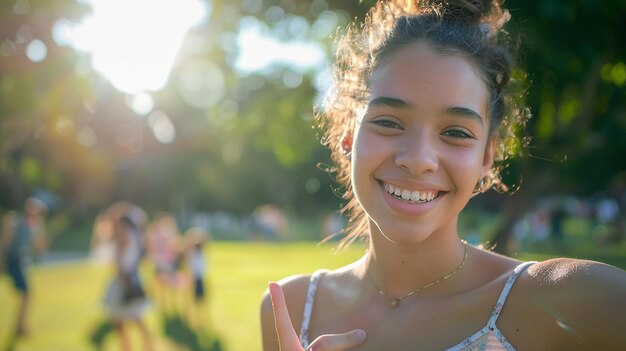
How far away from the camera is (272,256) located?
24453mm

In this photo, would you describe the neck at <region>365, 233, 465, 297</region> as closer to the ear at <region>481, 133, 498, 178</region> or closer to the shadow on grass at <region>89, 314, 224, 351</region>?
the ear at <region>481, 133, 498, 178</region>

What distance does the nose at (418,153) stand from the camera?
1773 mm

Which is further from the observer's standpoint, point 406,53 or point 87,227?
point 87,227

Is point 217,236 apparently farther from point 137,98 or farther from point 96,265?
point 96,265

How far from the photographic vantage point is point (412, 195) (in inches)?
71.5

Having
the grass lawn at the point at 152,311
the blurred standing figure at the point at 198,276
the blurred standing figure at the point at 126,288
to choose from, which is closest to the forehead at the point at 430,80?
the grass lawn at the point at 152,311

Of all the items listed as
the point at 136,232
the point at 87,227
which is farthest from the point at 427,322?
the point at 87,227

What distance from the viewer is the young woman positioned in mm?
1671

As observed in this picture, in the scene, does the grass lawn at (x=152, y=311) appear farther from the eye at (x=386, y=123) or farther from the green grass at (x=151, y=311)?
the eye at (x=386, y=123)

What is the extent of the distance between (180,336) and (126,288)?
203 centimetres

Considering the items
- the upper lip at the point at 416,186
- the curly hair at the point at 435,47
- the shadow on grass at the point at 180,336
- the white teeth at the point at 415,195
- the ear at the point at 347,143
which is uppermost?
the curly hair at the point at 435,47

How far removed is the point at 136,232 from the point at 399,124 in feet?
24.9

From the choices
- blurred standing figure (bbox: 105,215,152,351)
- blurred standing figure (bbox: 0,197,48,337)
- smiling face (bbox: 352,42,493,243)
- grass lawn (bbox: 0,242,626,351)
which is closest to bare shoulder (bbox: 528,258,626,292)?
smiling face (bbox: 352,42,493,243)

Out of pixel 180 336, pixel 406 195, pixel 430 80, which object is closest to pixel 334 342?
pixel 406 195
